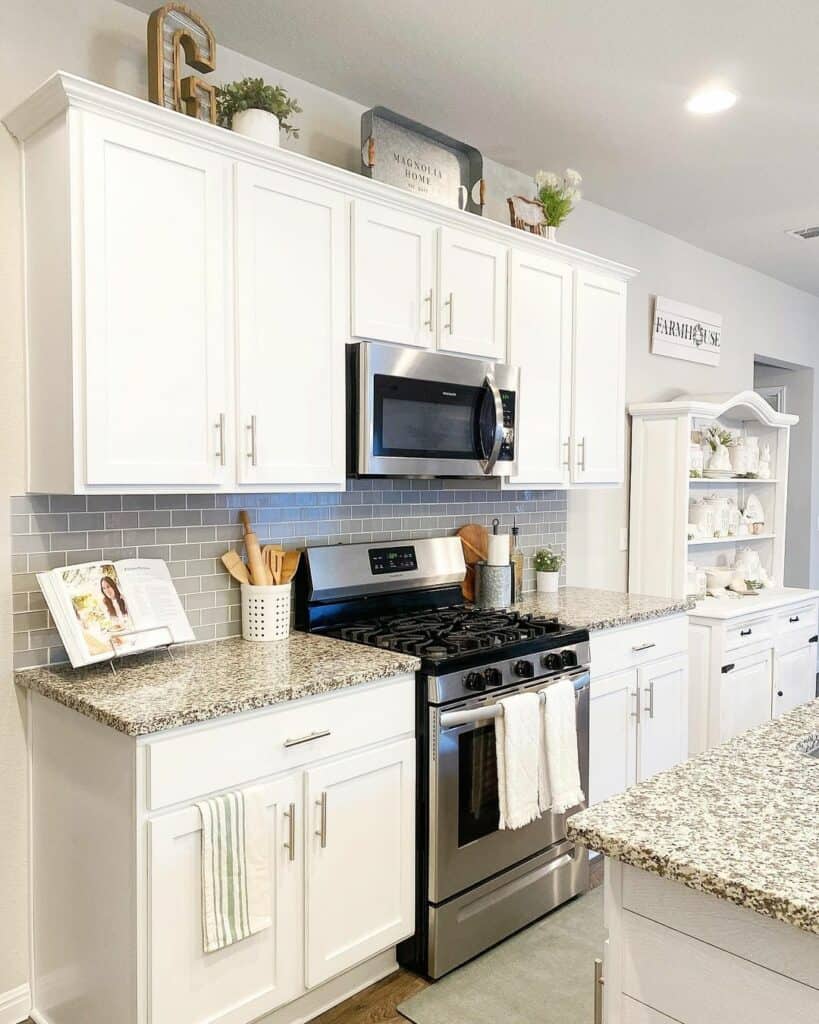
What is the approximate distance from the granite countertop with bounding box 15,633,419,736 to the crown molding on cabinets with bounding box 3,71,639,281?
137 centimetres

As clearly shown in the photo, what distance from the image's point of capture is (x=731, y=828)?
120 cm

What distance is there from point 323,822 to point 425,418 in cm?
132

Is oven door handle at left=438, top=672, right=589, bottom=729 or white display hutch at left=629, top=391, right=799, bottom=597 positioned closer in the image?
oven door handle at left=438, top=672, right=589, bottom=729

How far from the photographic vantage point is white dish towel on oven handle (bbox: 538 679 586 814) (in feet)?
8.49

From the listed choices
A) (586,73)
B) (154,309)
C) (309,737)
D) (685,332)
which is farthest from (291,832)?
(685,332)

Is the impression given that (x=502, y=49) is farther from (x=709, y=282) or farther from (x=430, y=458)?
(x=709, y=282)

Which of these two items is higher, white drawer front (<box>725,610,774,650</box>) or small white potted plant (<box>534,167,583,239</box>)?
small white potted plant (<box>534,167,583,239</box>)

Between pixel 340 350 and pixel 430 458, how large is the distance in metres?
0.50

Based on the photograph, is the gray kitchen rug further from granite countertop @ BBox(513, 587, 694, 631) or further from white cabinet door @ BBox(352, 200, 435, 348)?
white cabinet door @ BBox(352, 200, 435, 348)

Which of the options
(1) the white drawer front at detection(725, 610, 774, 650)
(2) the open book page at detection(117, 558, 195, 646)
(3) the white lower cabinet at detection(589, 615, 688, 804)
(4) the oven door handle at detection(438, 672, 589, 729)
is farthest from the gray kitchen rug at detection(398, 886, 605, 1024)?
(1) the white drawer front at detection(725, 610, 774, 650)

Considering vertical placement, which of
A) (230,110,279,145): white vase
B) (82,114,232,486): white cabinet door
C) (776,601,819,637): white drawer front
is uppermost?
(230,110,279,145): white vase

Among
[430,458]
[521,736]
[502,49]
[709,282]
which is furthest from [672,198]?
[521,736]

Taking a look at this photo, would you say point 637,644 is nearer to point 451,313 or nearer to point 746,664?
point 746,664

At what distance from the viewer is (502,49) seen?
2.64 metres
